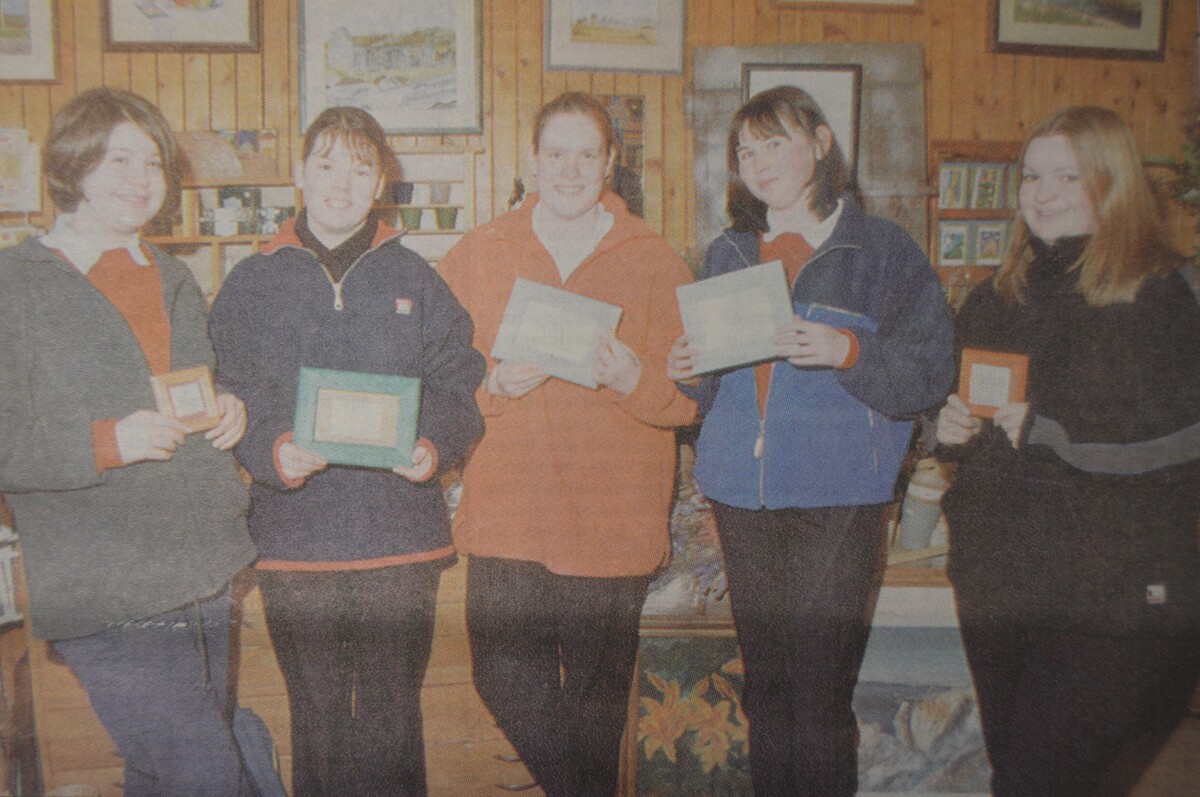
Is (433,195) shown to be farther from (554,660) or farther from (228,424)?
(554,660)

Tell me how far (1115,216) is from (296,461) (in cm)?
139

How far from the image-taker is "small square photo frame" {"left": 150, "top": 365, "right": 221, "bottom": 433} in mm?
1169

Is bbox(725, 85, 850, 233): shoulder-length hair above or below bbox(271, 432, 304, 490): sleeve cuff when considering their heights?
above

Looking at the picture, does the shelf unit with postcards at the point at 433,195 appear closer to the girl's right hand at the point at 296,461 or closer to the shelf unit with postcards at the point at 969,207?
the girl's right hand at the point at 296,461

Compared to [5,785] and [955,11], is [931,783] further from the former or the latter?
[5,785]

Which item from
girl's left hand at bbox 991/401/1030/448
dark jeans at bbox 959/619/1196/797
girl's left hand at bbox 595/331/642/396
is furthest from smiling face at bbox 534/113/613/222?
dark jeans at bbox 959/619/1196/797

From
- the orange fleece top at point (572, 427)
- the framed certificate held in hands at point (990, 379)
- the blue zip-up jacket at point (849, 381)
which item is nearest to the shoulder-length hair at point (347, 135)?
the orange fleece top at point (572, 427)

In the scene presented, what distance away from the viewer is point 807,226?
136cm

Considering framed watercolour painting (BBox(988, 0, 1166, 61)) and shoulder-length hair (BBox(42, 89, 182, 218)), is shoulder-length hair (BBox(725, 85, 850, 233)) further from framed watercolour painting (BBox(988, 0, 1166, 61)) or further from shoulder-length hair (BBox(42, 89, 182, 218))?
shoulder-length hair (BBox(42, 89, 182, 218))

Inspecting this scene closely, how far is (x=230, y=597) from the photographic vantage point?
1.33 meters

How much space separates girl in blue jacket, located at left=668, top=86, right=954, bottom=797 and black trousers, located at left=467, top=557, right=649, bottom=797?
0.25 meters

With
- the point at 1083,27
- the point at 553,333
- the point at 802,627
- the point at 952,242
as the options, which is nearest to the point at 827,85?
the point at 952,242

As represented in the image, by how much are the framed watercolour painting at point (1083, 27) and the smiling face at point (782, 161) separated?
→ 0.50 metres

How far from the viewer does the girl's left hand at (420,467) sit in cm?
127
